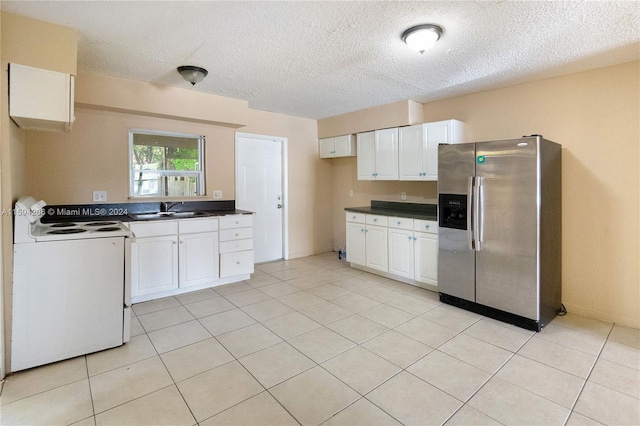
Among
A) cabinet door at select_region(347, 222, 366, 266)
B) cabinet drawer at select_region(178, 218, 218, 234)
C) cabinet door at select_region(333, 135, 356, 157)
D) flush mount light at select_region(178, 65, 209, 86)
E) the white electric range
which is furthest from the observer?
cabinet door at select_region(333, 135, 356, 157)

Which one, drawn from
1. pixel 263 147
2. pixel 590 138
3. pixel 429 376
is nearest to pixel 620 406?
pixel 429 376

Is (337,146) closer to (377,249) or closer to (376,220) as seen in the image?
(376,220)

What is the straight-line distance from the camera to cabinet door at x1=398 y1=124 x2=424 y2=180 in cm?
403

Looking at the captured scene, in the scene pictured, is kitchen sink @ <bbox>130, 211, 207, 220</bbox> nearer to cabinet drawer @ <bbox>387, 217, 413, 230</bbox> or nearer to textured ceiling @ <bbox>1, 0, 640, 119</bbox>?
textured ceiling @ <bbox>1, 0, 640, 119</bbox>

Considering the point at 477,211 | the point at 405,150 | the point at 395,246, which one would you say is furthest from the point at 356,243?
the point at 477,211

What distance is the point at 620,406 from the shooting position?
1.84 metres

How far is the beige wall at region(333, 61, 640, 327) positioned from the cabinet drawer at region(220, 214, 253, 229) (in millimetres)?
3377

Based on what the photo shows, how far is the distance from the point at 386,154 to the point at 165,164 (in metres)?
2.94

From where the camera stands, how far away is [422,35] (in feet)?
7.54

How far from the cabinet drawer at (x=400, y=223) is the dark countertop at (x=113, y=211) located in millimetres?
1988

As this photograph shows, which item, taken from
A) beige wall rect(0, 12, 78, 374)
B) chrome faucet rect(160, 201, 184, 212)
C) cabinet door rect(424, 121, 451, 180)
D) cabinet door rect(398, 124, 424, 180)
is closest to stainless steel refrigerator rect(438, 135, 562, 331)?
cabinet door rect(424, 121, 451, 180)

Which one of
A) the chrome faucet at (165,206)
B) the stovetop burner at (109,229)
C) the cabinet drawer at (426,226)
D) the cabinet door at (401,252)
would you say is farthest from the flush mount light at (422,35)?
the chrome faucet at (165,206)

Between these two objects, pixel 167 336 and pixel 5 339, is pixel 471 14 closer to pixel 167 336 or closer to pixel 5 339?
pixel 167 336

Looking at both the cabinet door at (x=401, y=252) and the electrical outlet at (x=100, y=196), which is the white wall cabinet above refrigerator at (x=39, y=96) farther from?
the cabinet door at (x=401, y=252)
